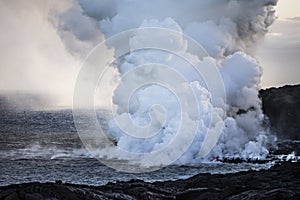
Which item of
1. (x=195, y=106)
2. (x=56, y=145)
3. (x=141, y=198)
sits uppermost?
(x=195, y=106)

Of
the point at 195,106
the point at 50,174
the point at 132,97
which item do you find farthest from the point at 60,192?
the point at 132,97

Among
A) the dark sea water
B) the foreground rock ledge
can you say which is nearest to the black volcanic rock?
the dark sea water

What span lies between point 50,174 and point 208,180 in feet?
79.9

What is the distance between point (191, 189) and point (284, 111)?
8793 centimetres

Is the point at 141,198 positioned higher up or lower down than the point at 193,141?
lower down

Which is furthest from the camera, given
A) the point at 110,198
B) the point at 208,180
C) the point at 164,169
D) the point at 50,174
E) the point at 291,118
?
the point at 291,118

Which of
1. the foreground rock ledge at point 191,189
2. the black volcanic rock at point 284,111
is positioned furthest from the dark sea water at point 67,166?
the black volcanic rock at point 284,111

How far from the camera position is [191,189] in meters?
52.4

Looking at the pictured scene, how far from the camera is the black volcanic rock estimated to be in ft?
414

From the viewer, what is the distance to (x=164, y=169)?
255 ft

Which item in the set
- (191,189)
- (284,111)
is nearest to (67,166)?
(191,189)

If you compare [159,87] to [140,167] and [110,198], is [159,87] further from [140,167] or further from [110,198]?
[110,198]

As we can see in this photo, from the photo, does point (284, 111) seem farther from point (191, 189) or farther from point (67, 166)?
point (191, 189)

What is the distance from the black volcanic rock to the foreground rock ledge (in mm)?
66750
